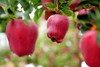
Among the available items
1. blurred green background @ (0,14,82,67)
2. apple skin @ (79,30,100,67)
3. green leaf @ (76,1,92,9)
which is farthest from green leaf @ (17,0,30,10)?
blurred green background @ (0,14,82,67)

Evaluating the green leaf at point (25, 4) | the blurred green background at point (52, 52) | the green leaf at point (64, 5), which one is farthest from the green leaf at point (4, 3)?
the blurred green background at point (52, 52)

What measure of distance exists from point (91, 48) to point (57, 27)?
0.81 feet

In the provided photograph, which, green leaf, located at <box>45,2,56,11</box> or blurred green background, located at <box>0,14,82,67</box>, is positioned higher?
green leaf, located at <box>45,2,56,11</box>

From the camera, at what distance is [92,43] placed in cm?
71

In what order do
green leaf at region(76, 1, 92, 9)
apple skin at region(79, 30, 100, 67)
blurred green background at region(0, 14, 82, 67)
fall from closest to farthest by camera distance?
apple skin at region(79, 30, 100, 67), green leaf at region(76, 1, 92, 9), blurred green background at region(0, 14, 82, 67)

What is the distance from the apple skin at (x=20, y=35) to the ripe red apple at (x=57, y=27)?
50 mm

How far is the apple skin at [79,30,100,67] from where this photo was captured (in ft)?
2.33

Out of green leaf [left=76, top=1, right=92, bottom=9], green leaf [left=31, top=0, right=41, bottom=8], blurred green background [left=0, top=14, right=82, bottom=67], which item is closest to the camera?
green leaf [left=76, top=1, right=92, bottom=9]

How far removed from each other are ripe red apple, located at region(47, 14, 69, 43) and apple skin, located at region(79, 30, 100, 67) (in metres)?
0.19

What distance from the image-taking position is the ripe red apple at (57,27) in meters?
0.94

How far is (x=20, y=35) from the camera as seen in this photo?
2.99 feet

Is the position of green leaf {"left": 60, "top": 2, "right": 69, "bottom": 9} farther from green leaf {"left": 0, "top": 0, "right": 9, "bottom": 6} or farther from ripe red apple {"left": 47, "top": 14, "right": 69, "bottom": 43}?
green leaf {"left": 0, "top": 0, "right": 9, "bottom": 6}

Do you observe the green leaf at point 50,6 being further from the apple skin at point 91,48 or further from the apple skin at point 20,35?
the apple skin at point 91,48

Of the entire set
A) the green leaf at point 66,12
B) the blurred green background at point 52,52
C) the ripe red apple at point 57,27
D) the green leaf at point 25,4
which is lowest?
the blurred green background at point 52,52
